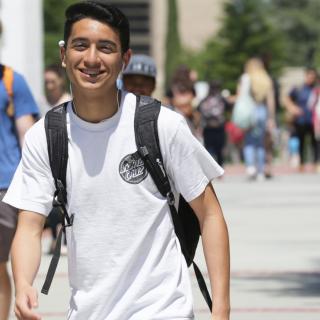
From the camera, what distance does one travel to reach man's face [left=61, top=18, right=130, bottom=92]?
15.2ft

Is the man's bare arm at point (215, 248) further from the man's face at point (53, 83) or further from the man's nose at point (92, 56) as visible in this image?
the man's face at point (53, 83)

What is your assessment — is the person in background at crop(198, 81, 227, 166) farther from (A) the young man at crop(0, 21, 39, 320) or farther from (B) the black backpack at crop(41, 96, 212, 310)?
(B) the black backpack at crop(41, 96, 212, 310)

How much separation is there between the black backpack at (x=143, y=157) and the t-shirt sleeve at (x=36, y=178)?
0.10 feet

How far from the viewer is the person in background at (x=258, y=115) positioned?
70.7 ft

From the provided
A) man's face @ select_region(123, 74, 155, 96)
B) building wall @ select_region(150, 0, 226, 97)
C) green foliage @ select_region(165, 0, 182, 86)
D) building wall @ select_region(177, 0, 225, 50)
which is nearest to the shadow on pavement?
man's face @ select_region(123, 74, 155, 96)

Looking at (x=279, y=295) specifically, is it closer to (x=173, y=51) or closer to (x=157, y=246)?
(x=157, y=246)

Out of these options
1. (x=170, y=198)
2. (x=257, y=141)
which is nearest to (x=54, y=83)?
(x=170, y=198)

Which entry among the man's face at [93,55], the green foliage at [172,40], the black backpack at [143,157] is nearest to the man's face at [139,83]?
the black backpack at [143,157]

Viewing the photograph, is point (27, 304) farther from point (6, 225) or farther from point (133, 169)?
point (6, 225)

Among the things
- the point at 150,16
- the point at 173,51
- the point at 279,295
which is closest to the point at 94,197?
the point at 279,295

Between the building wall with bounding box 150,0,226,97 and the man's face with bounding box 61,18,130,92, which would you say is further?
the building wall with bounding box 150,0,226,97

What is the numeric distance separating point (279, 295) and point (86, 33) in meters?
5.41

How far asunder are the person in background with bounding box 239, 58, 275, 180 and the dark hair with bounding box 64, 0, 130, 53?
55.3 feet

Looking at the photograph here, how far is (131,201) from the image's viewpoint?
4.64 meters
